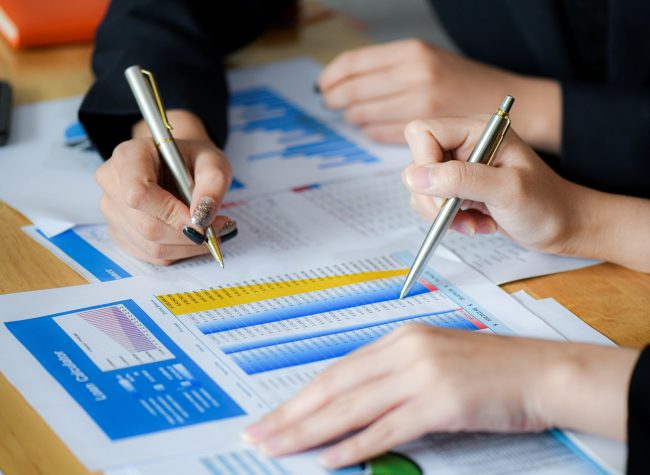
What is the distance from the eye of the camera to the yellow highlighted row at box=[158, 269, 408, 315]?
0.94 meters

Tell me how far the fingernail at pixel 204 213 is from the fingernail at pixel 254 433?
0.28 m

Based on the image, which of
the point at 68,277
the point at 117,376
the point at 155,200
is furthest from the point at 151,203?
the point at 117,376

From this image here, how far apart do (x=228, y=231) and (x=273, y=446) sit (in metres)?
0.34

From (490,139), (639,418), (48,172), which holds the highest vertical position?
(490,139)

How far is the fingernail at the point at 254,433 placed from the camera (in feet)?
2.43

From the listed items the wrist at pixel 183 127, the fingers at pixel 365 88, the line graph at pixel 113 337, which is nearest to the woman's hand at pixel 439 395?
the line graph at pixel 113 337

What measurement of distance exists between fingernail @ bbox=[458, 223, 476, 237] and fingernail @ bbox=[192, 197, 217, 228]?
275 mm

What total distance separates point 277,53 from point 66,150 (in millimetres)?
505

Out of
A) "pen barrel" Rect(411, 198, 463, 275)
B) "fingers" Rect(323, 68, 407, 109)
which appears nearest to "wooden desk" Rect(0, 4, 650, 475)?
"pen barrel" Rect(411, 198, 463, 275)

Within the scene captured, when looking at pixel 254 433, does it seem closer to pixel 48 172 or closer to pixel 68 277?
pixel 68 277

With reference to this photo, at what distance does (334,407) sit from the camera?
749mm

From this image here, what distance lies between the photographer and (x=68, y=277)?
984 millimetres

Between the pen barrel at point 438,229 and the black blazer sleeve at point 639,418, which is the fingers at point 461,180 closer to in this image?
the pen barrel at point 438,229

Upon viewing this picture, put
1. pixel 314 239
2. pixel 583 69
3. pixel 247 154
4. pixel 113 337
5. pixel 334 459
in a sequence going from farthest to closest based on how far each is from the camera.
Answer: pixel 583 69, pixel 247 154, pixel 314 239, pixel 113 337, pixel 334 459
